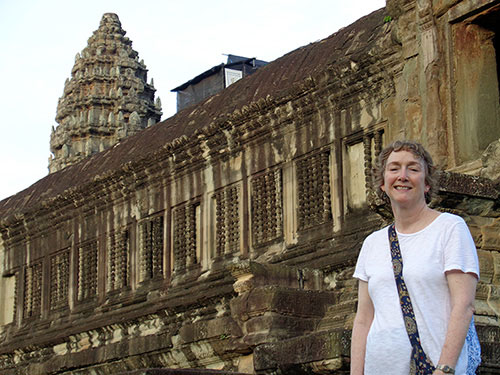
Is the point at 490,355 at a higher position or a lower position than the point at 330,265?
lower

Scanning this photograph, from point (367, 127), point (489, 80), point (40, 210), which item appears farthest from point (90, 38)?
point (489, 80)

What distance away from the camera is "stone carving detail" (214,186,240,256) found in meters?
14.4

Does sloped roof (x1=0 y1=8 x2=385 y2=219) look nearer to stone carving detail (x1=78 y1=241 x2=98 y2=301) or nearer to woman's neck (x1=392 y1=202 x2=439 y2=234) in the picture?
stone carving detail (x1=78 y1=241 x2=98 y2=301)

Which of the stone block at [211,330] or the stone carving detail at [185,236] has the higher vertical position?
the stone carving detail at [185,236]

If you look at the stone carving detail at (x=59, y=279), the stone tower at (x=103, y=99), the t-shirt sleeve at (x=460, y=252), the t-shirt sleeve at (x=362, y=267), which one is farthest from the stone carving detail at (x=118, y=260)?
the stone tower at (x=103, y=99)

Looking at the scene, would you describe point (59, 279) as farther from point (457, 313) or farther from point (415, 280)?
point (457, 313)

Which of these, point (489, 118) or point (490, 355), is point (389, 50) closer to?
point (489, 118)

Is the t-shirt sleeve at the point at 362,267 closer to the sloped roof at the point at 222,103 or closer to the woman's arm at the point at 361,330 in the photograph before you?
the woman's arm at the point at 361,330

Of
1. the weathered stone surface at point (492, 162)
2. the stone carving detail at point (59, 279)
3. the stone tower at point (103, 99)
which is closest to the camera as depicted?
the weathered stone surface at point (492, 162)

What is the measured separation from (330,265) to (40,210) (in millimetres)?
8065

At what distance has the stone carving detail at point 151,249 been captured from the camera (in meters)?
16.1

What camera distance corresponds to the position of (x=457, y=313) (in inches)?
163

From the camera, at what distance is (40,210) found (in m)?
18.5

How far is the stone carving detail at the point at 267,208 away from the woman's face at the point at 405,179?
887 cm
